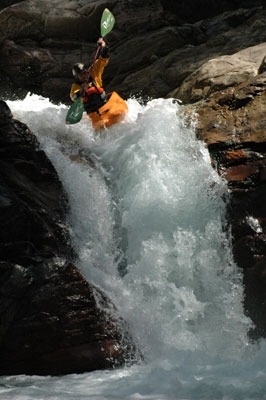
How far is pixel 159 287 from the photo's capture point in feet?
18.7

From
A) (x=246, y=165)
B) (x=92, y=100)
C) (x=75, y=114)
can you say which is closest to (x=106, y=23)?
(x=92, y=100)

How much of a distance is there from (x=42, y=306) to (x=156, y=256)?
1545mm

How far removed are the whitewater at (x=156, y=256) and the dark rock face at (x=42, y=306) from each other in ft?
0.52

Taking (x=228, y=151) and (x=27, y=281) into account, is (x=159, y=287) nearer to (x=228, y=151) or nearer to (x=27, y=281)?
(x=27, y=281)

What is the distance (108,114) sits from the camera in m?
7.73

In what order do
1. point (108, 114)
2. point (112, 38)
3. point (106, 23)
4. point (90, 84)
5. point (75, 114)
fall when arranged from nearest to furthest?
point (75, 114) < point (108, 114) < point (90, 84) < point (106, 23) < point (112, 38)

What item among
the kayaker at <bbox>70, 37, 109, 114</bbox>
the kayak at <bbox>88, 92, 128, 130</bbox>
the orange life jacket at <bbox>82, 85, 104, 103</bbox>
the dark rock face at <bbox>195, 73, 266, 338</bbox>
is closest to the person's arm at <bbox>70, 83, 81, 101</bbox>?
the kayaker at <bbox>70, 37, 109, 114</bbox>

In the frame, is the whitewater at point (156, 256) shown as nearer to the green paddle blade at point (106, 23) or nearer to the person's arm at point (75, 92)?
the person's arm at point (75, 92)

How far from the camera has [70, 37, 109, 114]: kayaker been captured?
7809mm

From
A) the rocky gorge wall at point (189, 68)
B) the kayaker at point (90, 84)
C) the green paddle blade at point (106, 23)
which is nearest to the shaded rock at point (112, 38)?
the rocky gorge wall at point (189, 68)

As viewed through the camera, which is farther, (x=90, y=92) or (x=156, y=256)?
(x=90, y=92)

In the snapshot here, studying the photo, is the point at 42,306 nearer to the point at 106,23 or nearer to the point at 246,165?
the point at 246,165

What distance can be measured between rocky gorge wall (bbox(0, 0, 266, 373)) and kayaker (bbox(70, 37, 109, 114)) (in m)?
1.33

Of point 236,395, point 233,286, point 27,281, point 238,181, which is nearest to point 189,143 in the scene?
point 238,181
